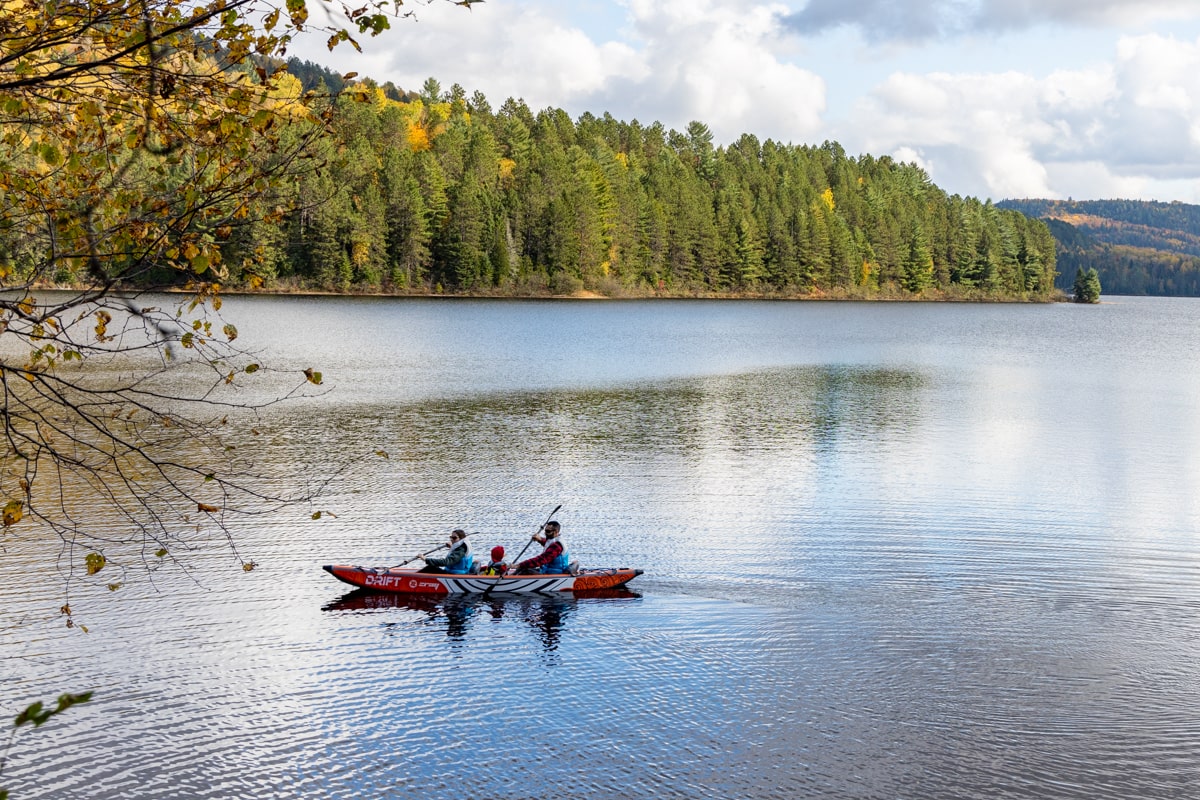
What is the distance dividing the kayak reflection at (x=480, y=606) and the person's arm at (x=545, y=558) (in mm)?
633

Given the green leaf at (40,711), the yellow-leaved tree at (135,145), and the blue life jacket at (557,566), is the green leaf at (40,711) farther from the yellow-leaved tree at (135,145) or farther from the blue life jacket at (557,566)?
the blue life jacket at (557,566)

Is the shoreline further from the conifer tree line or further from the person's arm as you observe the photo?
the person's arm

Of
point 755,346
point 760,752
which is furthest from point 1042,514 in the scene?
point 755,346

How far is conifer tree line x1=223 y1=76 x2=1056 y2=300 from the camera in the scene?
131 metres

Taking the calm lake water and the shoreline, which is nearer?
the calm lake water

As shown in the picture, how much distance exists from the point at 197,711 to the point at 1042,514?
22766mm

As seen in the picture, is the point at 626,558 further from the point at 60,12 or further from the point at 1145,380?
the point at 1145,380

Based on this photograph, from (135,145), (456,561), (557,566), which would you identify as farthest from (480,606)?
(135,145)

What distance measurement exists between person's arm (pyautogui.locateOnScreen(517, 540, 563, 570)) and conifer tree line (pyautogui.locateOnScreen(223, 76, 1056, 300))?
84942 mm

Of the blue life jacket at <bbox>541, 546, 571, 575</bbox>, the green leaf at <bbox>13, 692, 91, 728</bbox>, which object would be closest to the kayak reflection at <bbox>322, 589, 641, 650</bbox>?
the blue life jacket at <bbox>541, 546, 571, 575</bbox>

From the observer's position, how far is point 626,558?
973 inches

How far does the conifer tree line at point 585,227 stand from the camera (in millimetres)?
130875

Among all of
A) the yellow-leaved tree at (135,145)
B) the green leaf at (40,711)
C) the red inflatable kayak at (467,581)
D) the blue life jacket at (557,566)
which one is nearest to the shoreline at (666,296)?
the red inflatable kayak at (467,581)

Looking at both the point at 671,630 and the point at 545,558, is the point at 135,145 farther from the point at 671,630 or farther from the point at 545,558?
the point at 545,558
